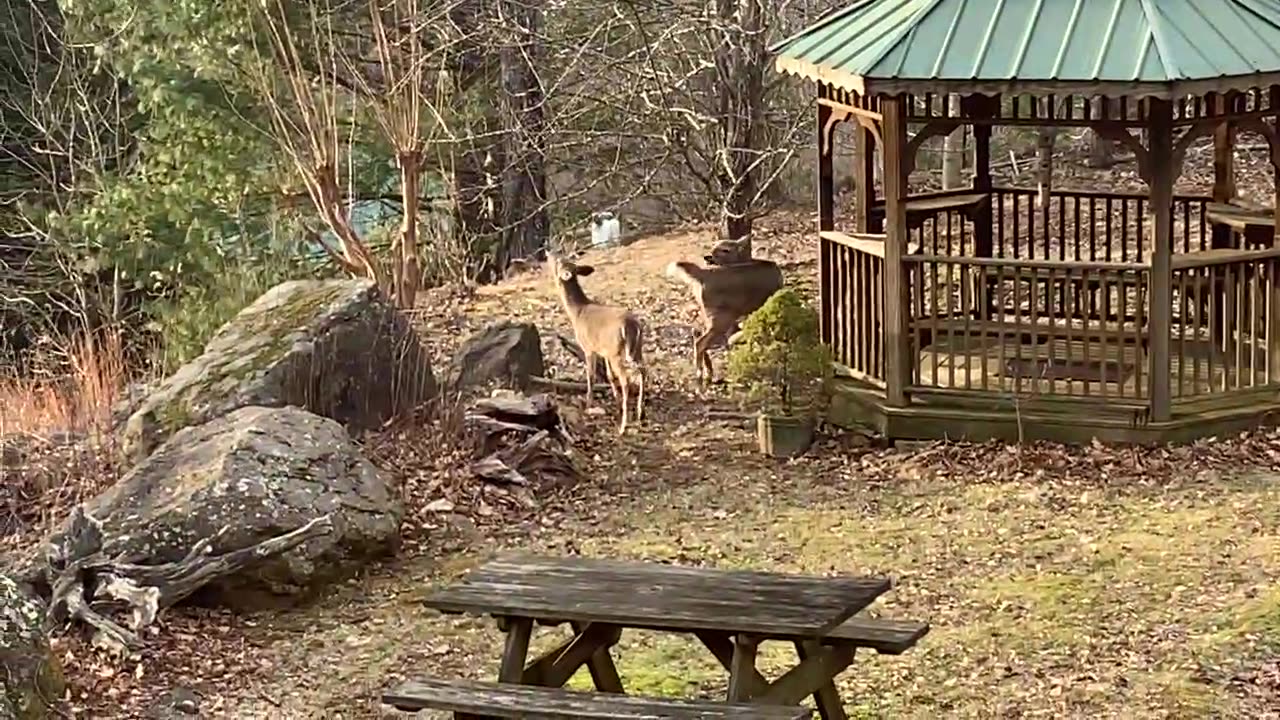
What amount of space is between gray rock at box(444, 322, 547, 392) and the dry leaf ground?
703 millimetres

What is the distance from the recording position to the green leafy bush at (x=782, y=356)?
10039 mm

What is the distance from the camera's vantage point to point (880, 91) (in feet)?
31.7

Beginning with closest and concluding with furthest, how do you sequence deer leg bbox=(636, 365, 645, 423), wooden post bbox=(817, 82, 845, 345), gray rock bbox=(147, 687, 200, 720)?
gray rock bbox=(147, 687, 200, 720)
deer leg bbox=(636, 365, 645, 423)
wooden post bbox=(817, 82, 845, 345)

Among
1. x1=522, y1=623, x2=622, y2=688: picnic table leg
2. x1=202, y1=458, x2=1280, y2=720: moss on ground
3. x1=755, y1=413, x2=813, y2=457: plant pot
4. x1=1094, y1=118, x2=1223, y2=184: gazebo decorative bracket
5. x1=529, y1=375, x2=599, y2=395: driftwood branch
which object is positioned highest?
x1=1094, y1=118, x2=1223, y2=184: gazebo decorative bracket

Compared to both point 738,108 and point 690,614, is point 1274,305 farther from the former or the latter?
point 690,614

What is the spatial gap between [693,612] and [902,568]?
3.15 meters

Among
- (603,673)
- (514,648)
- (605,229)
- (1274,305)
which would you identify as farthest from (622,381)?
(605,229)

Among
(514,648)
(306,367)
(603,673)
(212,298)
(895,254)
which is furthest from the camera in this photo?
(212,298)

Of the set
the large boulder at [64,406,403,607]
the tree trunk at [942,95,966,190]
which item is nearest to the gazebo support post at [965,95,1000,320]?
the tree trunk at [942,95,966,190]

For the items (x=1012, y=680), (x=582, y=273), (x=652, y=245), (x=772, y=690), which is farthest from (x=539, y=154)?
(x=772, y=690)

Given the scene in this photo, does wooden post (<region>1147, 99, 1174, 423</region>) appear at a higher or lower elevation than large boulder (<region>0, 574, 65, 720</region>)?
higher

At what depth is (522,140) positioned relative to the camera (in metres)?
17.1

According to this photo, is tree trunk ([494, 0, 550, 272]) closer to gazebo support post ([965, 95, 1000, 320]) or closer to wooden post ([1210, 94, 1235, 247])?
gazebo support post ([965, 95, 1000, 320])

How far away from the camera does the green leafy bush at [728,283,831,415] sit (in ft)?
32.9
